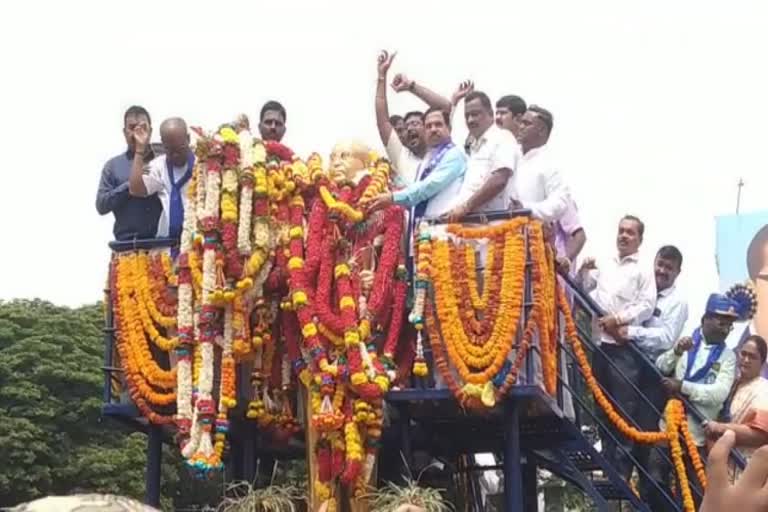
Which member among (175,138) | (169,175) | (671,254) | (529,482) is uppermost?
(175,138)

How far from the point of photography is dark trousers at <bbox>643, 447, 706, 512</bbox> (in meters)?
8.69

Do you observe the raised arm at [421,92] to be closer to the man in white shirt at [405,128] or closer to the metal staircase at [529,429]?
the man in white shirt at [405,128]

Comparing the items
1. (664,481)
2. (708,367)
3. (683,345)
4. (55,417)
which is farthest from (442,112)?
(55,417)

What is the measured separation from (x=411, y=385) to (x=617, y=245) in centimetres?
204

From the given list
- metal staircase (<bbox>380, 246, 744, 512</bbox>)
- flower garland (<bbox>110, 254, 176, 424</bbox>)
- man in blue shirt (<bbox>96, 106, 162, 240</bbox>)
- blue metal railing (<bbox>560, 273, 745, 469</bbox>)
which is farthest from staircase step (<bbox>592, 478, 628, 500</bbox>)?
man in blue shirt (<bbox>96, 106, 162, 240</bbox>)

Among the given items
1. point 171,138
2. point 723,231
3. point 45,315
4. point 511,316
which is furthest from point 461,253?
point 45,315

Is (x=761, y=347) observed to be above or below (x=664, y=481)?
above

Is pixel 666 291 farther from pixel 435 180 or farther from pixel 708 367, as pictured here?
pixel 435 180

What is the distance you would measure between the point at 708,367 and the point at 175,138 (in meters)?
4.13

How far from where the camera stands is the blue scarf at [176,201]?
348 inches

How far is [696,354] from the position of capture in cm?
868

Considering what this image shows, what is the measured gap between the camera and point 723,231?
17359 millimetres

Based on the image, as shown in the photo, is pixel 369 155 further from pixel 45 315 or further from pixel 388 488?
pixel 45 315

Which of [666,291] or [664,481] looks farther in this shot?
[666,291]
